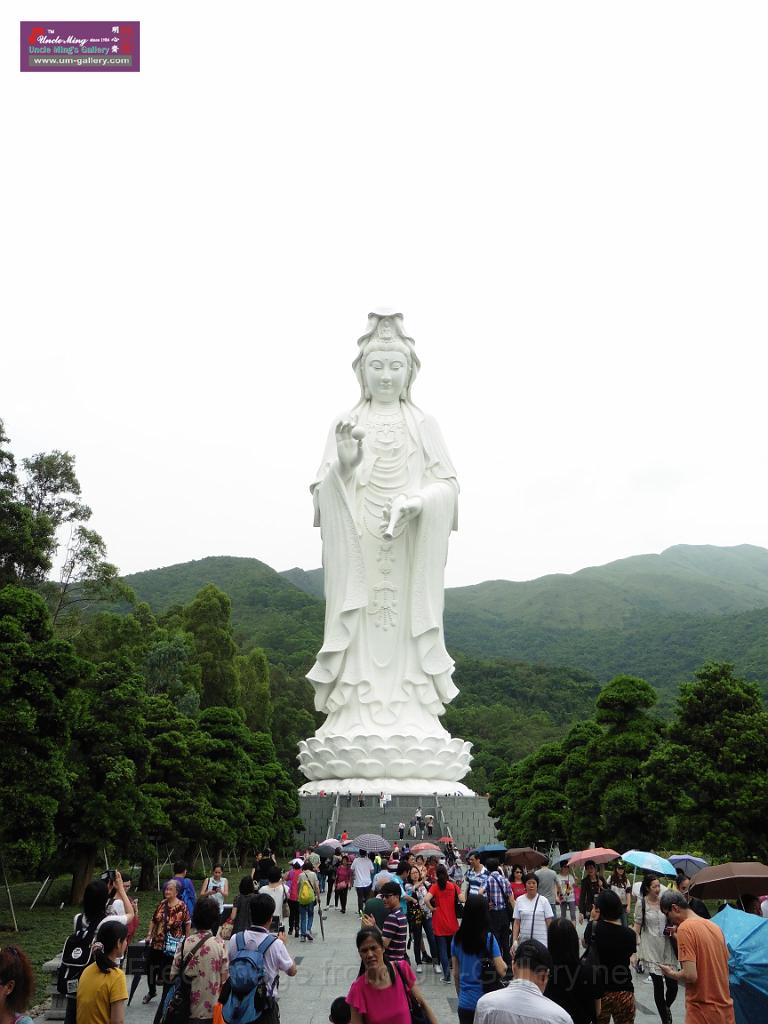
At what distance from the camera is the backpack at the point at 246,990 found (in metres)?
4.36

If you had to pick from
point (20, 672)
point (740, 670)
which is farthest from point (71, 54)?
point (740, 670)

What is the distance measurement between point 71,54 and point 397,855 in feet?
34.9

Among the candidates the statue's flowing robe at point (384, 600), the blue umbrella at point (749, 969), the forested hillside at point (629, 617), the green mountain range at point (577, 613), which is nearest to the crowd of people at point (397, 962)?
the blue umbrella at point (749, 969)

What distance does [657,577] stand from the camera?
12619cm

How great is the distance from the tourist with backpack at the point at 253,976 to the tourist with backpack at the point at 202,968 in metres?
0.17

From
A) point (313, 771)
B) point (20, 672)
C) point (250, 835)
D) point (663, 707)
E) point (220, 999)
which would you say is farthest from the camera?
point (663, 707)

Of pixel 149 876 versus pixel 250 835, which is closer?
pixel 149 876

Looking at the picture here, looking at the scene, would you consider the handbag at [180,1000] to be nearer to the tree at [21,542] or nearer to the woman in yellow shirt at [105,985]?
the woman in yellow shirt at [105,985]

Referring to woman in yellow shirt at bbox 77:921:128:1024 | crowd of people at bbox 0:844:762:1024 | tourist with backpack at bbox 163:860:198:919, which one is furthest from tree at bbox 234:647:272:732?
woman in yellow shirt at bbox 77:921:128:1024

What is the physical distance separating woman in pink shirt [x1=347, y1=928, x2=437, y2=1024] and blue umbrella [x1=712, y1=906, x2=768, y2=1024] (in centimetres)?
192

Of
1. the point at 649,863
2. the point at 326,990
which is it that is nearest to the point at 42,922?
the point at 326,990

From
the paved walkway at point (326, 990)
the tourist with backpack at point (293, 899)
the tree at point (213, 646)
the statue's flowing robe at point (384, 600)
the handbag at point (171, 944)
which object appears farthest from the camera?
the tree at point (213, 646)

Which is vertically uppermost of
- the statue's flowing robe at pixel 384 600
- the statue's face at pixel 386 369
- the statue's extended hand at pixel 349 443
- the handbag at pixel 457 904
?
the statue's face at pixel 386 369

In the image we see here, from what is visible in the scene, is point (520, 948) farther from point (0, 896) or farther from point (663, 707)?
point (663, 707)
